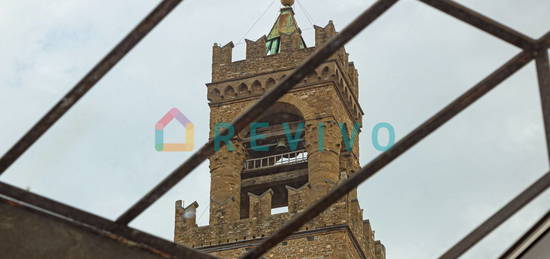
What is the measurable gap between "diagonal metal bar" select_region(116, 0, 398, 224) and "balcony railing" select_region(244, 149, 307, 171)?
19503 millimetres

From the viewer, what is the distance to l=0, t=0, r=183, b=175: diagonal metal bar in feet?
11.4

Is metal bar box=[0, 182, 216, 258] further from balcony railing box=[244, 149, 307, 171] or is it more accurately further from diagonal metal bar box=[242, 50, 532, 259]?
balcony railing box=[244, 149, 307, 171]

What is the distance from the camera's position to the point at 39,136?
3.48m

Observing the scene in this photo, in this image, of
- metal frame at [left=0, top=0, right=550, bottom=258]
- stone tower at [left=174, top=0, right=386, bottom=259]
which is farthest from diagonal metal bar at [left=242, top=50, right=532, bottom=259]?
stone tower at [left=174, top=0, right=386, bottom=259]

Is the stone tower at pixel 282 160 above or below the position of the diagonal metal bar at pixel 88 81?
above

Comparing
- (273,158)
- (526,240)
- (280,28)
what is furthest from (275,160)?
(526,240)

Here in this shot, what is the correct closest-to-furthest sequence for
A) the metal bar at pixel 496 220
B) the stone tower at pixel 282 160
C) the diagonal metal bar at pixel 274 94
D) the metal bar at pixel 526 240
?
1. the diagonal metal bar at pixel 274 94
2. the metal bar at pixel 496 220
3. the metal bar at pixel 526 240
4. the stone tower at pixel 282 160

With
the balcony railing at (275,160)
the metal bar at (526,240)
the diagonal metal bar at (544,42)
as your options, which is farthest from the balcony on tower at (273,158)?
the diagonal metal bar at (544,42)

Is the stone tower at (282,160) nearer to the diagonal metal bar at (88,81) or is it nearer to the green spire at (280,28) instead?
the green spire at (280,28)

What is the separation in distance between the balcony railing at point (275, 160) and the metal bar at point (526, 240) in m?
18.9

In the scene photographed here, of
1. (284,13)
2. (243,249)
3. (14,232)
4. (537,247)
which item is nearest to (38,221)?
(14,232)

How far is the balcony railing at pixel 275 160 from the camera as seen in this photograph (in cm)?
2312

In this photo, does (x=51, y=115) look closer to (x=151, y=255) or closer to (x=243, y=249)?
(x=151, y=255)

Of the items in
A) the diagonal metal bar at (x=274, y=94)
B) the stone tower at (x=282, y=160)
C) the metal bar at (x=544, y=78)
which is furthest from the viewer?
the stone tower at (x=282, y=160)
